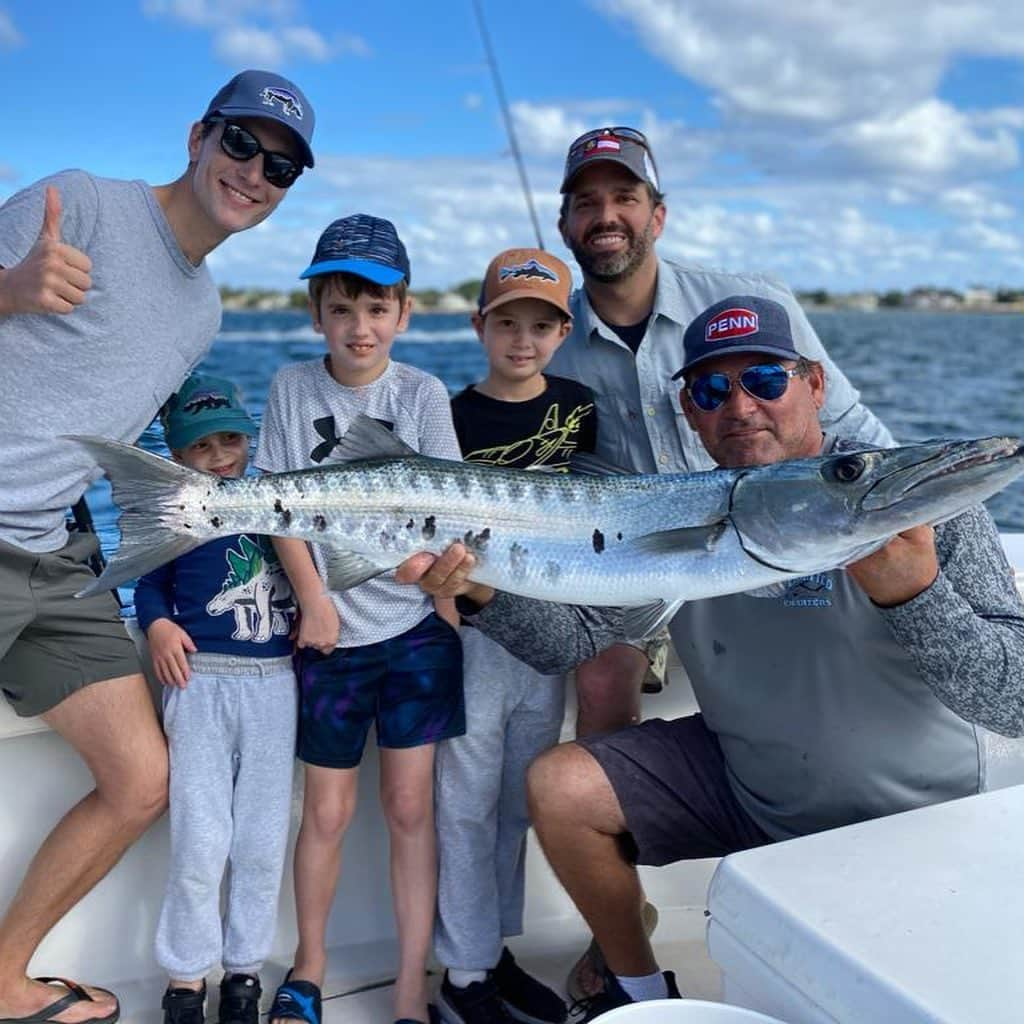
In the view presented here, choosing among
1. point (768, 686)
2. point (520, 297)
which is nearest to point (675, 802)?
point (768, 686)

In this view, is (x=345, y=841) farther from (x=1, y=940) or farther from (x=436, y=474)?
(x=436, y=474)

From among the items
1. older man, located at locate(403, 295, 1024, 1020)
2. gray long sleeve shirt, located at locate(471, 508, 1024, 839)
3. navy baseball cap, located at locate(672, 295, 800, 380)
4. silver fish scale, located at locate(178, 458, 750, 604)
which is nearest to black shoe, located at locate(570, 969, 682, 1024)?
older man, located at locate(403, 295, 1024, 1020)

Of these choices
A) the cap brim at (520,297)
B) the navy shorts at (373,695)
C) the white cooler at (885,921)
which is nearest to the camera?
the white cooler at (885,921)

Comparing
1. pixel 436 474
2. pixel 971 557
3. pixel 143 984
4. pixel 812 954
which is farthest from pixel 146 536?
pixel 971 557

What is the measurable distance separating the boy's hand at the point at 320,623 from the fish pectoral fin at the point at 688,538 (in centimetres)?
93

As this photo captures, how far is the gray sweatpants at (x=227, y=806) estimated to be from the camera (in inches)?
111

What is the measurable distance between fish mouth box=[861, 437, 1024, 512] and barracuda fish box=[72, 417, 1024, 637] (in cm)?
4

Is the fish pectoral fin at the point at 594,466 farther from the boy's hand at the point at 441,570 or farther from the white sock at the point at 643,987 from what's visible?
the white sock at the point at 643,987

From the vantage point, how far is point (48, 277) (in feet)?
8.06

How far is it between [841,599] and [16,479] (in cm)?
200

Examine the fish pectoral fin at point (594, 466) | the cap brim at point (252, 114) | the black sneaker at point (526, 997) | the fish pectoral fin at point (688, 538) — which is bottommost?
the black sneaker at point (526, 997)

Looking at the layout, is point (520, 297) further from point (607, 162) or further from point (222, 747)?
point (222, 747)

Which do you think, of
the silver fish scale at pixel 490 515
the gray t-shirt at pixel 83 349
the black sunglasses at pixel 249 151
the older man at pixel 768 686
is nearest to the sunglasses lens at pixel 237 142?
the black sunglasses at pixel 249 151

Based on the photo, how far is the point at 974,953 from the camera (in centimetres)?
169
